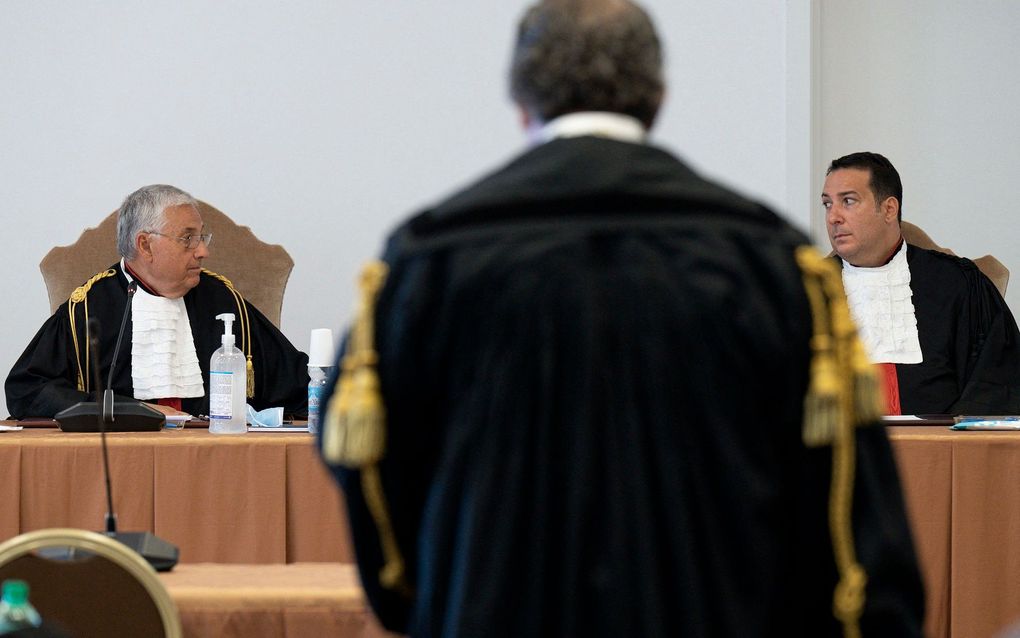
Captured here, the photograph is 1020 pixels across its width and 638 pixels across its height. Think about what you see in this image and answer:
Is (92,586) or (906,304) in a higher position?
(906,304)

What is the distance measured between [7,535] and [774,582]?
7.91 ft

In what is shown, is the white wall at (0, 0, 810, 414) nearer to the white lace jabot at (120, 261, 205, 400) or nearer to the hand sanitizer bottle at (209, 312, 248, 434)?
the white lace jabot at (120, 261, 205, 400)

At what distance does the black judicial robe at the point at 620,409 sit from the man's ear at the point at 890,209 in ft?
11.1

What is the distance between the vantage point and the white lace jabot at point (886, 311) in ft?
14.9

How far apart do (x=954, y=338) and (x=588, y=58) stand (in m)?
3.61

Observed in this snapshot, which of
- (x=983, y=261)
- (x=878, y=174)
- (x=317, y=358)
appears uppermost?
(x=878, y=174)

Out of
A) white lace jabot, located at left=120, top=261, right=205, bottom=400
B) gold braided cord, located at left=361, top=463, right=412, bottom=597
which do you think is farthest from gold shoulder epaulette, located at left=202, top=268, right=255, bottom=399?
gold braided cord, located at left=361, top=463, right=412, bottom=597

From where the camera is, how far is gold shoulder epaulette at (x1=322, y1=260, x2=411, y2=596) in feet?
4.20

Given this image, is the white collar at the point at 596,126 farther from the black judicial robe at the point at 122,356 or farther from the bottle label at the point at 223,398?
the black judicial robe at the point at 122,356

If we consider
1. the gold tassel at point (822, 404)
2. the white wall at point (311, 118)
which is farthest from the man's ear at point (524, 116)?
the white wall at point (311, 118)

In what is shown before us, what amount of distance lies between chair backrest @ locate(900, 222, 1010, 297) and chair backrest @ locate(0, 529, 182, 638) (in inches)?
148

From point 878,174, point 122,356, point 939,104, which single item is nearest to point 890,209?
point 878,174

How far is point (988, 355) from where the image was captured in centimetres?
442

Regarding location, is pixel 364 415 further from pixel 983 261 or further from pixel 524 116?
pixel 983 261
